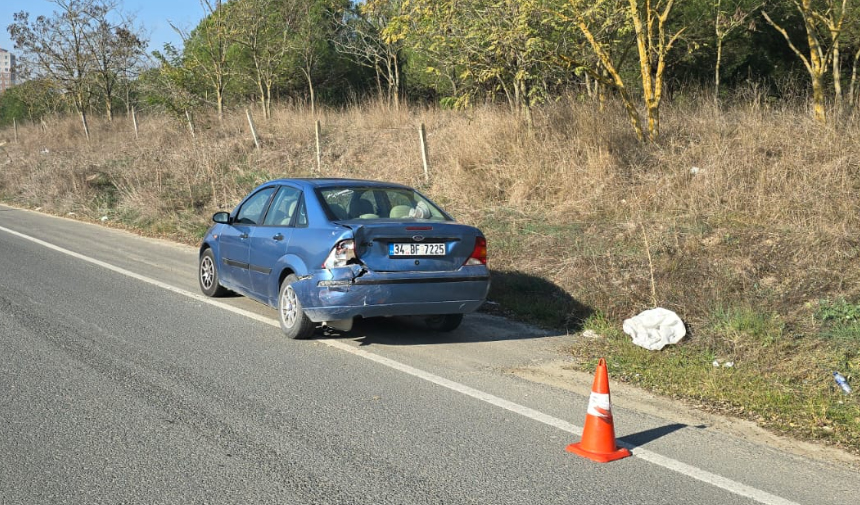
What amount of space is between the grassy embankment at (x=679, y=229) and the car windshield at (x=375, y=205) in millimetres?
1760

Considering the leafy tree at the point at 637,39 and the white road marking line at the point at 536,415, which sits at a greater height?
the leafy tree at the point at 637,39

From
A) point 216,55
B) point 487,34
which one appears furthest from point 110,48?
point 487,34

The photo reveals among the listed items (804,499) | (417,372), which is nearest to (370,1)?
(417,372)

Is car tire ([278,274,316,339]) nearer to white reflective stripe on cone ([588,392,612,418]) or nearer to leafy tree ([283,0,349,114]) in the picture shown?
white reflective stripe on cone ([588,392,612,418])

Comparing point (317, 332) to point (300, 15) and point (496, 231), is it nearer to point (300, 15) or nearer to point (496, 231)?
point (496, 231)

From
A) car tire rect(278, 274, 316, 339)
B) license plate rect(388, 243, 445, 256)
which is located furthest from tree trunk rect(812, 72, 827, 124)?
car tire rect(278, 274, 316, 339)

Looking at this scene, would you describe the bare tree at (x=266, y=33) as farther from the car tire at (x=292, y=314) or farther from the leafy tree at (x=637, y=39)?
the car tire at (x=292, y=314)

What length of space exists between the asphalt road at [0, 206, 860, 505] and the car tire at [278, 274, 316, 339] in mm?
160

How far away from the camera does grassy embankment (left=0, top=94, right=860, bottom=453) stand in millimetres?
6523

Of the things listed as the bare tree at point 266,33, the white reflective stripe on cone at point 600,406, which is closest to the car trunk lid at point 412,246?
the white reflective stripe on cone at point 600,406

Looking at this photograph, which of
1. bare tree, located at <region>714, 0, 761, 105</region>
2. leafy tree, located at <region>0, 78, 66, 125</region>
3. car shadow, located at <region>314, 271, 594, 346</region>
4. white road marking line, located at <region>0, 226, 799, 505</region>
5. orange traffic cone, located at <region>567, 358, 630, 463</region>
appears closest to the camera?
white road marking line, located at <region>0, 226, 799, 505</region>

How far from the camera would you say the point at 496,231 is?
11.9 meters

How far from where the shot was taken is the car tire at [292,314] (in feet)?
24.1


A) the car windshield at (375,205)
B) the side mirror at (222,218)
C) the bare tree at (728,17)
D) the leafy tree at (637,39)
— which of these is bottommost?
the side mirror at (222,218)
